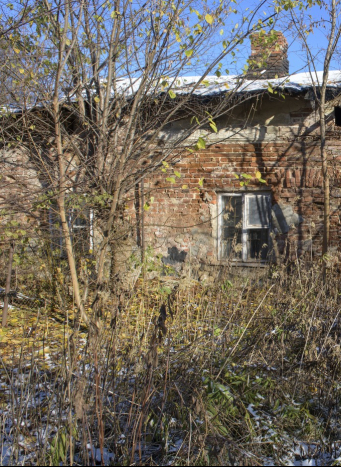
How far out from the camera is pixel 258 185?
7770 millimetres

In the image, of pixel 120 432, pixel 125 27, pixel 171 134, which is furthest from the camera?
pixel 171 134

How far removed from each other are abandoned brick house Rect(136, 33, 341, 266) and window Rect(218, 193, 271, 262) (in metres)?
0.02

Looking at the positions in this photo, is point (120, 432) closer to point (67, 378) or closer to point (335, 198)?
point (67, 378)

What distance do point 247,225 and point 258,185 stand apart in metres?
0.69

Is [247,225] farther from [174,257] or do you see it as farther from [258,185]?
[174,257]

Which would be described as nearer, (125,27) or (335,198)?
(125,27)

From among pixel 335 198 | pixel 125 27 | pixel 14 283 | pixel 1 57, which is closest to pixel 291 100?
pixel 335 198

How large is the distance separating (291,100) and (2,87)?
4.59m

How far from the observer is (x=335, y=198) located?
7457mm

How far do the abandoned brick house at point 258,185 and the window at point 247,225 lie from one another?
2cm

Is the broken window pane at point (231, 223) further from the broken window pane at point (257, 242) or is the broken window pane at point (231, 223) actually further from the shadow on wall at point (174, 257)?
the shadow on wall at point (174, 257)

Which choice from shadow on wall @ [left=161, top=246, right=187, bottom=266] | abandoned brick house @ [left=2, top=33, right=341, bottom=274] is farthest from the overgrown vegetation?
shadow on wall @ [left=161, top=246, right=187, bottom=266]

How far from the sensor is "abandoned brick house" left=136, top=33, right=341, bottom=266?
746cm

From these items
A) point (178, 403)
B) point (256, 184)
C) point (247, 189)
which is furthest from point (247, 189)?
point (178, 403)
